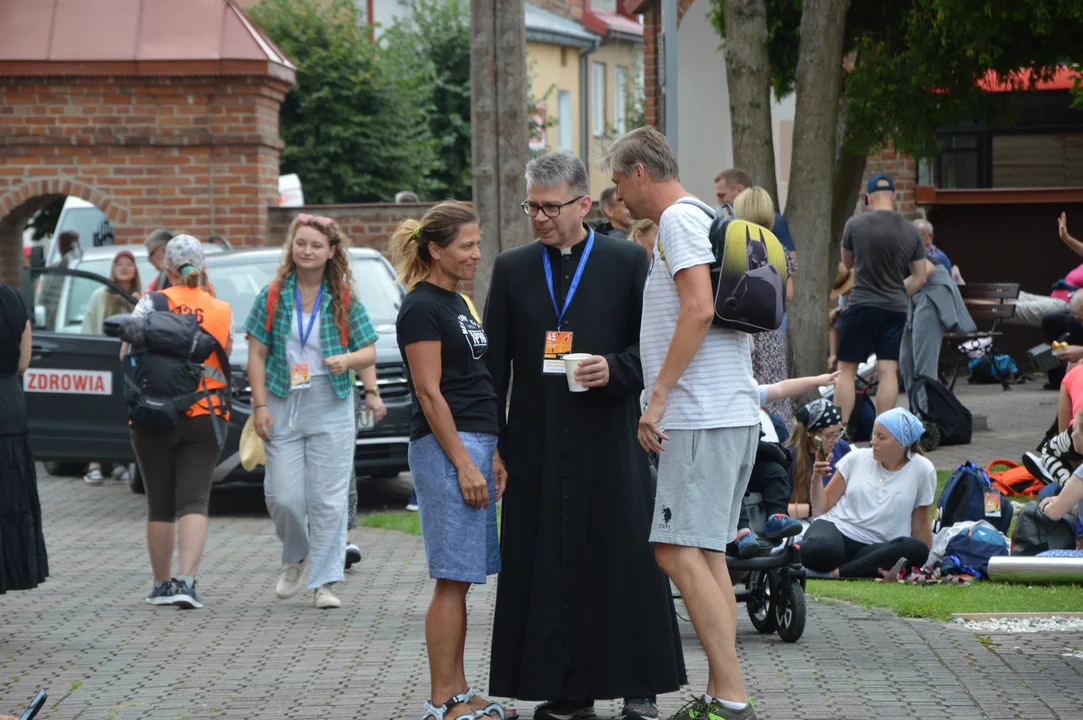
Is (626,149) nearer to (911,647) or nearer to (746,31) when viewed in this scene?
(911,647)

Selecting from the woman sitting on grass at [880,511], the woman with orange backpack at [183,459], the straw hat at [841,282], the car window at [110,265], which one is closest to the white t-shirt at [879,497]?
the woman sitting on grass at [880,511]

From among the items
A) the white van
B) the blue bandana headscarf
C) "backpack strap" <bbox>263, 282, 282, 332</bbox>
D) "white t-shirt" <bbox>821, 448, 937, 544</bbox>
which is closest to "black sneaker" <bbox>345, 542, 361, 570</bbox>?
"backpack strap" <bbox>263, 282, 282, 332</bbox>

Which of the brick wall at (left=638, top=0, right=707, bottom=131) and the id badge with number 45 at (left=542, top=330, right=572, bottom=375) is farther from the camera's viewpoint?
the brick wall at (left=638, top=0, right=707, bottom=131)

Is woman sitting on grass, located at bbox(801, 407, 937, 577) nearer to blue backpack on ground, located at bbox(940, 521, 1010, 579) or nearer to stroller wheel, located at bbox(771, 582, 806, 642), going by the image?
blue backpack on ground, located at bbox(940, 521, 1010, 579)

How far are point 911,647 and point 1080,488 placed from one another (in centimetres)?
186

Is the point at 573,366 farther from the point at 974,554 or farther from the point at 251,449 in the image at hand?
the point at 974,554

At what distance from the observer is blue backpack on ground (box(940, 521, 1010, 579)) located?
881cm

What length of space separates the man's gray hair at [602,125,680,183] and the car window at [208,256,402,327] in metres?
7.33

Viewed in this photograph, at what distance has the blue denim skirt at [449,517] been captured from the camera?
5.71 meters

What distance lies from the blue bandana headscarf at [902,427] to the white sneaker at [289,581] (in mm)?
3188

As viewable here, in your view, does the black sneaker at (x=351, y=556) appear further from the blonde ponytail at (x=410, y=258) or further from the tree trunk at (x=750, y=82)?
the tree trunk at (x=750, y=82)

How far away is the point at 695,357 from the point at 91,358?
860cm

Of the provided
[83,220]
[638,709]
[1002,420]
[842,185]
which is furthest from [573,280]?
[83,220]

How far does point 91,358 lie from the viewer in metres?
13.1
